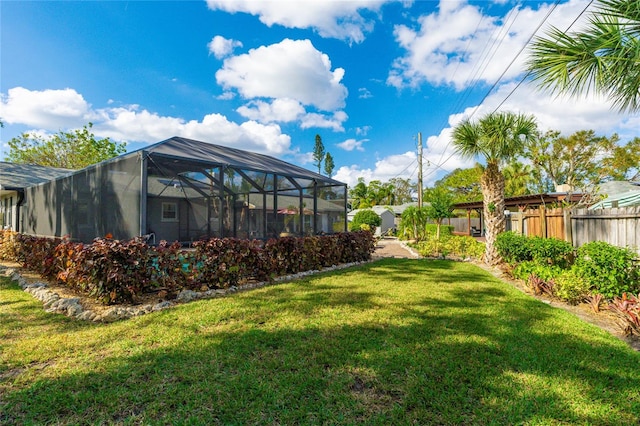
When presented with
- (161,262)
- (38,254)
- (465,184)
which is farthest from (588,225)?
(465,184)

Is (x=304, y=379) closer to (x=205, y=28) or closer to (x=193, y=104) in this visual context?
(x=205, y=28)

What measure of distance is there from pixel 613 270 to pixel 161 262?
6817 millimetres

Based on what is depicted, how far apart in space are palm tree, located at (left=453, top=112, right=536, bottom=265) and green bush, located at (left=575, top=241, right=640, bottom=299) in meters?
4.08

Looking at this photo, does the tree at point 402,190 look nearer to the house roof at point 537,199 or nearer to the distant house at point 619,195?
the house roof at point 537,199

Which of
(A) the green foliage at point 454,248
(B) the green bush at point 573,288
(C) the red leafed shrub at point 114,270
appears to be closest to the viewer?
(C) the red leafed shrub at point 114,270

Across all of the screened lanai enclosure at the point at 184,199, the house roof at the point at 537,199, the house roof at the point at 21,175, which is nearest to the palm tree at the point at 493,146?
the screened lanai enclosure at the point at 184,199

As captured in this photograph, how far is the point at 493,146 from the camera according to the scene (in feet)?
27.9

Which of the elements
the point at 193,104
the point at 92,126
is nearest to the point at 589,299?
the point at 193,104

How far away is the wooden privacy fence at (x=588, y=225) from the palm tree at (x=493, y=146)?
3.11ft

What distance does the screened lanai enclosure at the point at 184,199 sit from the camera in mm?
6031

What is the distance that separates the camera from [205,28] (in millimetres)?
9289

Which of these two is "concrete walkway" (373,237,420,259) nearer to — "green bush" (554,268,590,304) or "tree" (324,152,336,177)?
"green bush" (554,268,590,304)

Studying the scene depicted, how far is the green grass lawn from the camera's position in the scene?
2.05 meters

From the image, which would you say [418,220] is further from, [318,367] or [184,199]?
[318,367]
